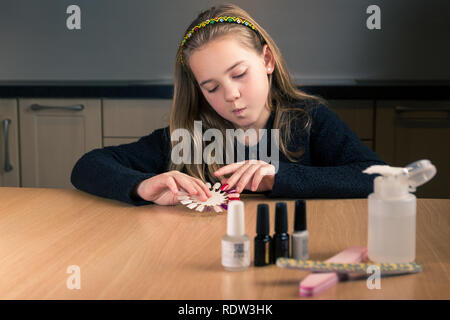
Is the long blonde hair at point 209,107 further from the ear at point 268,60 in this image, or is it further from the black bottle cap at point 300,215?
the black bottle cap at point 300,215

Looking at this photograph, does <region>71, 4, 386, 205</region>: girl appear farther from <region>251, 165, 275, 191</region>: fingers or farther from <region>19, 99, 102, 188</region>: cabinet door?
<region>19, 99, 102, 188</region>: cabinet door

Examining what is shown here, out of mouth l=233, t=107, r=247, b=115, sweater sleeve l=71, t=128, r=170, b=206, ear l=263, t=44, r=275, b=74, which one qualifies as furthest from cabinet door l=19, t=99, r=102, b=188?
mouth l=233, t=107, r=247, b=115

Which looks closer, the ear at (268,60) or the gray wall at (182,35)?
the ear at (268,60)

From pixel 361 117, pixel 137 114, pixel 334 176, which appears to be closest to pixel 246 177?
pixel 334 176

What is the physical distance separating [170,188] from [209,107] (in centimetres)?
56

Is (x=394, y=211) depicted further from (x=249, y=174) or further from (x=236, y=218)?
(x=249, y=174)

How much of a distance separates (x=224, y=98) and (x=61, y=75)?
1.94 meters

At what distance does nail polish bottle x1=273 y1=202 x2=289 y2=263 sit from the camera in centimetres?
84

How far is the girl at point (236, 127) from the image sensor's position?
1.25 m

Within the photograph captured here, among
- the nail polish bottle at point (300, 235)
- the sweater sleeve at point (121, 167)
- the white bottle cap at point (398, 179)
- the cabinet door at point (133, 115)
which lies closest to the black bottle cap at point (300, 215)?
the nail polish bottle at point (300, 235)

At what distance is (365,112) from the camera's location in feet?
8.01

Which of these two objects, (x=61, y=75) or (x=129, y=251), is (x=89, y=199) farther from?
(x=61, y=75)

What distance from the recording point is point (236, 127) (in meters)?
1.68
